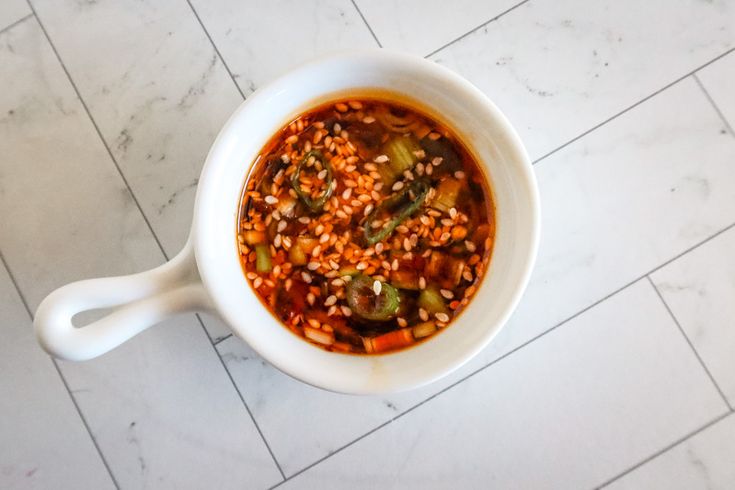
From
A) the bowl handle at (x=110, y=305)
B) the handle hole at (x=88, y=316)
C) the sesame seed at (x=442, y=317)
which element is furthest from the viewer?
the handle hole at (x=88, y=316)

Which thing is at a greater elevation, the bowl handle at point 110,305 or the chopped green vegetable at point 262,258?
the bowl handle at point 110,305

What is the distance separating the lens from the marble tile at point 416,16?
1.20 m

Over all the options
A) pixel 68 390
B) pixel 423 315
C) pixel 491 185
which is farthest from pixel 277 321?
pixel 68 390

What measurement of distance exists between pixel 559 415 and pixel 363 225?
485 millimetres

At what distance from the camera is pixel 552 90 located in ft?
3.92

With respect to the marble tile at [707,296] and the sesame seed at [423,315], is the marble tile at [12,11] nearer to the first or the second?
the sesame seed at [423,315]

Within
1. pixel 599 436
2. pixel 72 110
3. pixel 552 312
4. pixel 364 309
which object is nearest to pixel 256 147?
pixel 364 309

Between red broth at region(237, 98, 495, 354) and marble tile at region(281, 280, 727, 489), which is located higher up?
red broth at region(237, 98, 495, 354)

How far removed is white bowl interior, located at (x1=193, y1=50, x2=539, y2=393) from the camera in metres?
0.87

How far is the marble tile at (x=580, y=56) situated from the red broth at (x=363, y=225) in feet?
0.86

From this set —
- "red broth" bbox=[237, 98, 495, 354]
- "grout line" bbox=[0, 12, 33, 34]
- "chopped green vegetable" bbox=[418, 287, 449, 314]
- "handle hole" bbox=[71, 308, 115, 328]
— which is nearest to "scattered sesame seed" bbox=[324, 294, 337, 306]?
"red broth" bbox=[237, 98, 495, 354]

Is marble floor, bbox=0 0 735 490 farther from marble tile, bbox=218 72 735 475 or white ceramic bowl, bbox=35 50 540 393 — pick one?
white ceramic bowl, bbox=35 50 540 393

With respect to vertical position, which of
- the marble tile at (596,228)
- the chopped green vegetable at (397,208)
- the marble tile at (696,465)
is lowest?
the marble tile at (696,465)

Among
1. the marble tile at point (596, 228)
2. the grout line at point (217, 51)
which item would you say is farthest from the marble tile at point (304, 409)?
the grout line at point (217, 51)
